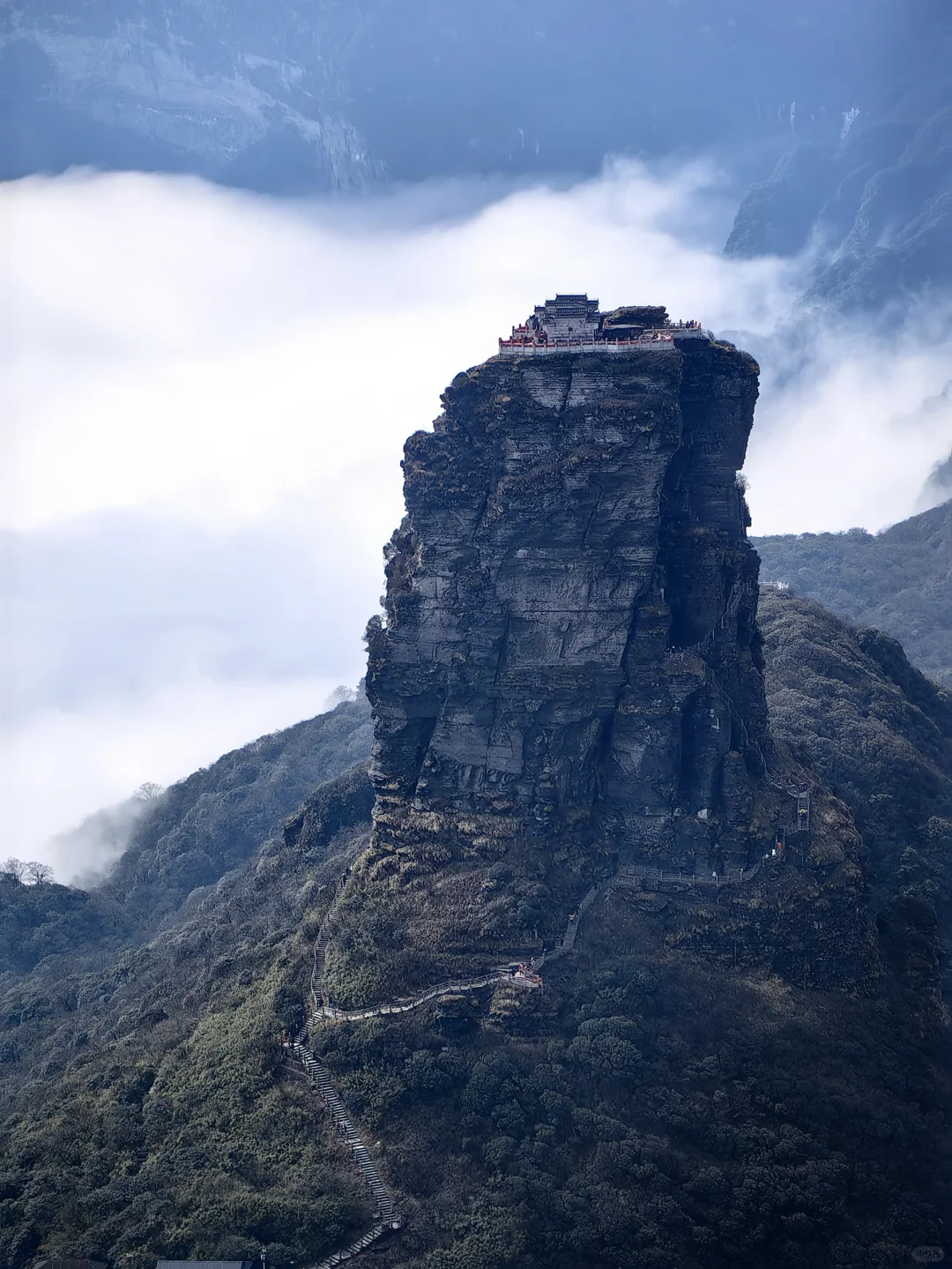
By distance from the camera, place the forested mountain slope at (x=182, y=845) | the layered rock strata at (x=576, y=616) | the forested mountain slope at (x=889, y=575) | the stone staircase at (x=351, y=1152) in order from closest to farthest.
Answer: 1. the stone staircase at (x=351, y=1152)
2. the layered rock strata at (x=576, y=616)
3. the forested mountain slope at (x=182, y=845)
4. the forested mountain slope at (x=889, y=575)

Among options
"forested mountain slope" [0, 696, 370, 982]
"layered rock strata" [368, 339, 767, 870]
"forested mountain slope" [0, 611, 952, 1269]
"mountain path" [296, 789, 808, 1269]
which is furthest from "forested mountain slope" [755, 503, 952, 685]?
"forested mountain slope" [0, 611, 952, 1269]

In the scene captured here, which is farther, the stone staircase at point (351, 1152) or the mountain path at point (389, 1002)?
the mountain path at point (389, 1002)

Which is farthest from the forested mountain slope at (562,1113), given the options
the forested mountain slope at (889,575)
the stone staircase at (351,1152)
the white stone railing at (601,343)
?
the forested mountain slope at (889,575)

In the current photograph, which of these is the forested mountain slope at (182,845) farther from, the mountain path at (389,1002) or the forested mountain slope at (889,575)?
Result: the forested mountain slope at (889,575)

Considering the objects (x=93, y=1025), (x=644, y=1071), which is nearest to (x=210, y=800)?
(x=93, y=1025)

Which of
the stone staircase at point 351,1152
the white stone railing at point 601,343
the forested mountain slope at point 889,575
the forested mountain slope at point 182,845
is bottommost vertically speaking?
the stone staircase at point 351,1152

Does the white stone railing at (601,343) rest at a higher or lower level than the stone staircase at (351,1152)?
higher

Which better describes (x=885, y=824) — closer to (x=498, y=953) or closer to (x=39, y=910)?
(x=498, y=953)

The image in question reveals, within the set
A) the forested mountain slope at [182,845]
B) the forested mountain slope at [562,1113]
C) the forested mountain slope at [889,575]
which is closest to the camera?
the forested mountain slope at [562,1113]
